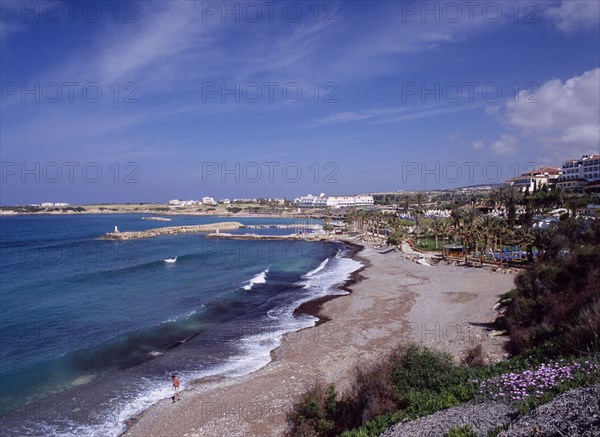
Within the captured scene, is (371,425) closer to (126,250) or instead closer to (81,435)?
(81,435)

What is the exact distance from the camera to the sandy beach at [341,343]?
1385 cm

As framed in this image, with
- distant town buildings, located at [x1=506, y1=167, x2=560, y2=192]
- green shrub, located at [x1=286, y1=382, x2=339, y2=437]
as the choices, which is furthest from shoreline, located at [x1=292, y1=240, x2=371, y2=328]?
distant town buildings, located at [x1=506, y1=167, x2=560, y2=192]

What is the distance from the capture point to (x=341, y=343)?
20.9 m

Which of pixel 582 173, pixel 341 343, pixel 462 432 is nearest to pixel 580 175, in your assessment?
pixel 582 173

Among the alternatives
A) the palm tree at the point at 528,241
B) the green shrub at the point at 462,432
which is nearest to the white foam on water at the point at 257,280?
the palm tree at the point at 528,241

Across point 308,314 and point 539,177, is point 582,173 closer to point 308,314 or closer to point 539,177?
point 539,177

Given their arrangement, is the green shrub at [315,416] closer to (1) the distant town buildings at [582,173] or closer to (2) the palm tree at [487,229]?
(2) the palm tree at [487,229]

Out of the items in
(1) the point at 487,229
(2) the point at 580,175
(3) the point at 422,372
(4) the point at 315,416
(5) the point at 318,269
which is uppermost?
(2) the point at 580,175

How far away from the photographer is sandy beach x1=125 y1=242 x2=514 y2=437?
13.9m

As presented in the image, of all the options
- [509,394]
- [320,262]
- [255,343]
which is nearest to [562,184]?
[320,262]

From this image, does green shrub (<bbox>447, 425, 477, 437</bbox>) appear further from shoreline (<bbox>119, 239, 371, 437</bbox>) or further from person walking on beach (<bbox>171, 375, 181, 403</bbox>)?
person walking on beach (<bbox>171, 375, 181, 403</bbox>)

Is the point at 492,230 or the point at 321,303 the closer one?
the point at 321,303

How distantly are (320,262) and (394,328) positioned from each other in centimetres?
3114

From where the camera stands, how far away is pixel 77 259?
5481cm
